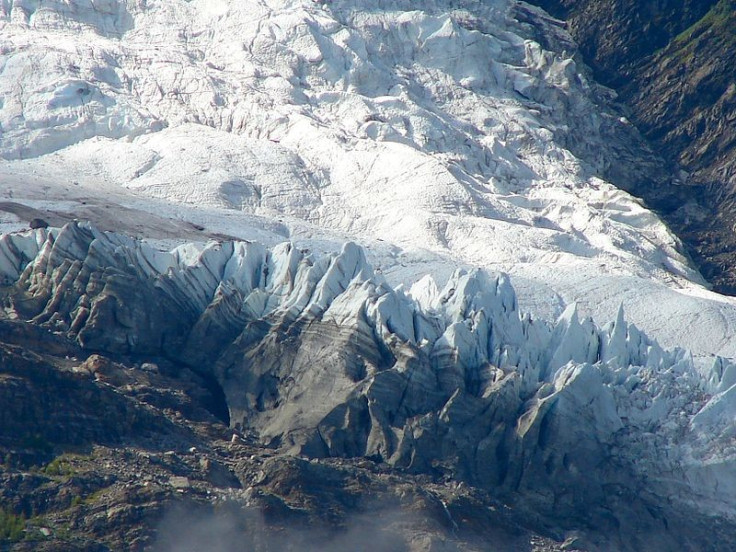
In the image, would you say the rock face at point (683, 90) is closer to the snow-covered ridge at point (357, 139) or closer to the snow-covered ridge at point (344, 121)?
the snow-covered ridge at point (357, 139)

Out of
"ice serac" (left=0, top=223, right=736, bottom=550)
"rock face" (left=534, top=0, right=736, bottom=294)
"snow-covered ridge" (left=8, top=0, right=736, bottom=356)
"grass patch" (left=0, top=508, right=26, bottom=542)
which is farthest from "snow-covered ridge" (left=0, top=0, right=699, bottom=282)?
"grass patch" (left=0, top=508, right=26, bottom=542)

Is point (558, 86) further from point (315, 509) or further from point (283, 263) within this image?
point (315, 509)

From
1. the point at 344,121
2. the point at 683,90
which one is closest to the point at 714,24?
the point at 683,90

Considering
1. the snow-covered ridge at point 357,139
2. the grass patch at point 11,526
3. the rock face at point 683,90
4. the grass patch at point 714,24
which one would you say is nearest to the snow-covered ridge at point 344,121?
the snow-covered ridge at point 357,139

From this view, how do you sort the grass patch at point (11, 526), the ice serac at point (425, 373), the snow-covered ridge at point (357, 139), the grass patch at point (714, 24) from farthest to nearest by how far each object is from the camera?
the grass patch at point (714, 24), the snow-covered ridge at point (357, 139), the ice serac at point (425, 373), the grass patch at point (11, 526)

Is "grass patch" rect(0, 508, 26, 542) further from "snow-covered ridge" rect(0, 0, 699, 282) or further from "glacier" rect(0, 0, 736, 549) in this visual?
"snow-covered ridge" rect(0, 0, 699, 282)

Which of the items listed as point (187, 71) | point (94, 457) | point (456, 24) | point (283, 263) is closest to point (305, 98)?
point (187, 71)

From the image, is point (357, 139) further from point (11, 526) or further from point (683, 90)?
point (11, 526)
